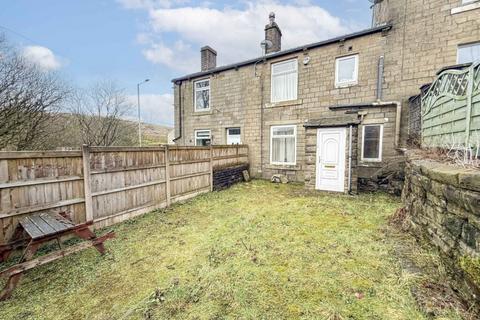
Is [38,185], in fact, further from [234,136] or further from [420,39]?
[420,39]

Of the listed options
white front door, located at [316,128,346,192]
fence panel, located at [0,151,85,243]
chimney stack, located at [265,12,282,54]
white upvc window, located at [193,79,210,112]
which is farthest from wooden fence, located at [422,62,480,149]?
white upvc window, located at [193,79,210,112]

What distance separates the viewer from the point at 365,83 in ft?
23.6

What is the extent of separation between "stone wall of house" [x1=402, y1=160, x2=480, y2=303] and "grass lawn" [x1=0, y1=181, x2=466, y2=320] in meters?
0.39

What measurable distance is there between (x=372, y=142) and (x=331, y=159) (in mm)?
1747

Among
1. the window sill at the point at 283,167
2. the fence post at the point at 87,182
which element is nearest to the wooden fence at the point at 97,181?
the fence post at the point at 87,182

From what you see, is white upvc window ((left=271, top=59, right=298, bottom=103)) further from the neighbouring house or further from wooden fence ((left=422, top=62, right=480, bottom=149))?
wooden fence ((left=422, top=62, right=480, bottom=149))

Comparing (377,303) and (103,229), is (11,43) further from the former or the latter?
(377,303)

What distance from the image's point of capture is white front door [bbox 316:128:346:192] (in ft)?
21.6

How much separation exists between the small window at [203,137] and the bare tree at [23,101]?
7.17 m

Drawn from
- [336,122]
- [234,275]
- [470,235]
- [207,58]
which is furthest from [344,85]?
[234,275]

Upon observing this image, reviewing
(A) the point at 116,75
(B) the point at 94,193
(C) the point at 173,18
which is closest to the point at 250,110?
(C) the point at 173,18

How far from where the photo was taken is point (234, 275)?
255cm

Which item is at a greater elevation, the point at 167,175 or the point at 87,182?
the point at 87,182

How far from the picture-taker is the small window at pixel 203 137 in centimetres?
1125
